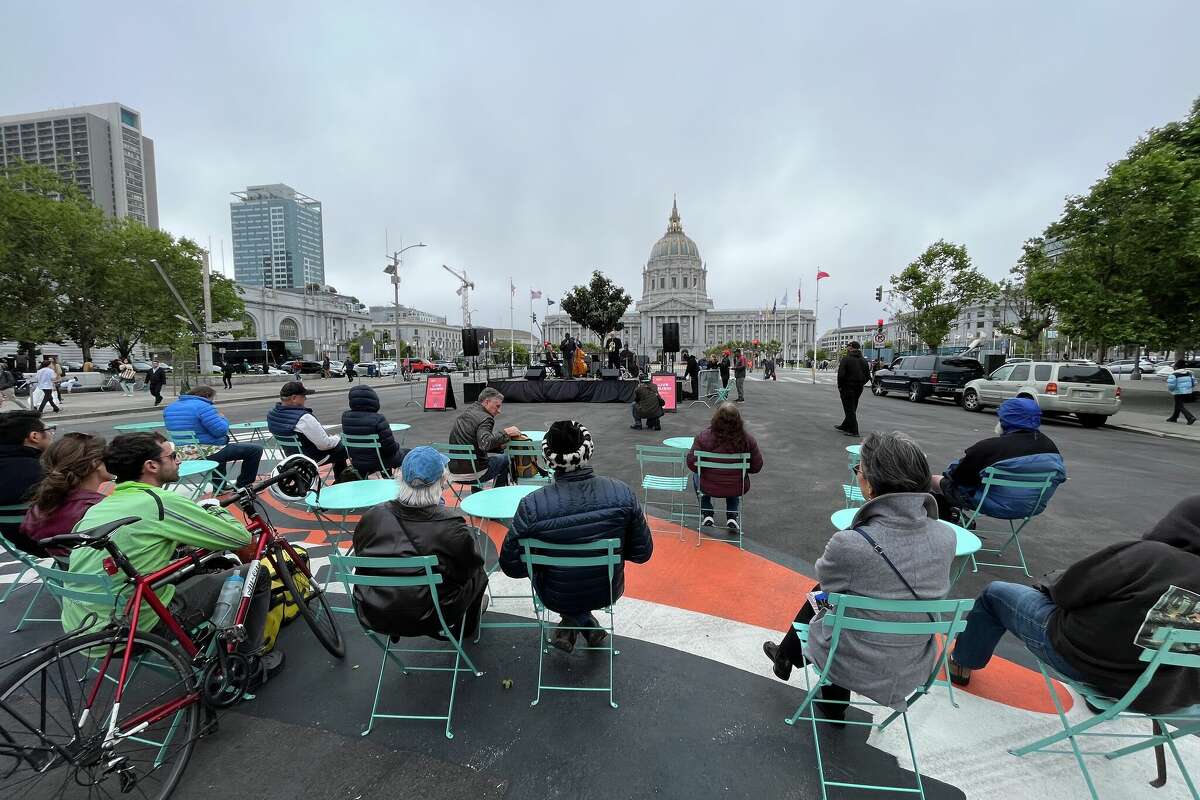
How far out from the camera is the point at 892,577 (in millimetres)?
2188

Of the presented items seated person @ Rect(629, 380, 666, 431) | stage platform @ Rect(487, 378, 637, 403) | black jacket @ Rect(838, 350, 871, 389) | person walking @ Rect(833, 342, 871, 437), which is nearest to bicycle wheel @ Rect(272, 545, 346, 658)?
seated person @ Rect(629, 380, 666, 431)

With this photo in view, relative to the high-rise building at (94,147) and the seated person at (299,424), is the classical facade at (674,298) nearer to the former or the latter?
the high-rise building at (94,147)

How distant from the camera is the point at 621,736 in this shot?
257cm

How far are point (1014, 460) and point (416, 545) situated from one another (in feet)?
15.6

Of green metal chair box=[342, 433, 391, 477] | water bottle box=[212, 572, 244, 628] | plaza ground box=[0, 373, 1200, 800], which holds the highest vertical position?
green metal chair box=[342, 433, 391, 477]

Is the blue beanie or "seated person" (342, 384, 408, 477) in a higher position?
the blue beanie

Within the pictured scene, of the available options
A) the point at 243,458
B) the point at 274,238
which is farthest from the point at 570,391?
the point at 274,238

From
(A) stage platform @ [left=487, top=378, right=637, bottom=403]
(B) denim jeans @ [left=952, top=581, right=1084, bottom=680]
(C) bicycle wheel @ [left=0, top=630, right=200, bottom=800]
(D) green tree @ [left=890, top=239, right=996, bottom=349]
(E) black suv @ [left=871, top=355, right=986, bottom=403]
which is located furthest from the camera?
(D) green tree @ [left=890, top=239, right=996, bottom=349]

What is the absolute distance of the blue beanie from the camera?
4191mm

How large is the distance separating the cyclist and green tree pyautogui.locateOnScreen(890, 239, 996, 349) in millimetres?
37169

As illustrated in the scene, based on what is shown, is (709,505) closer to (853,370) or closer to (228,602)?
(228,602)

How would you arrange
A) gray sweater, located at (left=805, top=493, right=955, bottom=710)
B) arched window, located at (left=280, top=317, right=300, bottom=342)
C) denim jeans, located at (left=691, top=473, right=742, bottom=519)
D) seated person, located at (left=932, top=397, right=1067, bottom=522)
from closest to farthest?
1. gray sweater, located at (left=805, top=493, right=955, bottom=710)
2. seated person, located at (left=932, top=397, right=1067, bottom=522)
3. denim jeans, located at (left=691, top=473, right=742, bottom=519)
4. arched window, located at (left=280, top=317, right=300, bottom=342)

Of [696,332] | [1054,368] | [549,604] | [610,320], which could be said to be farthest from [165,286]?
[696,332]

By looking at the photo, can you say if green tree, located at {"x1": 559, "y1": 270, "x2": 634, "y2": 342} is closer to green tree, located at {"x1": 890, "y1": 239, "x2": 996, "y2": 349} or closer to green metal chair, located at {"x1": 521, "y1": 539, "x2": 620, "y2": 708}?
green tree, located at {"x1": 890, "y1": 239, "x2": 996, "y2": 349}
